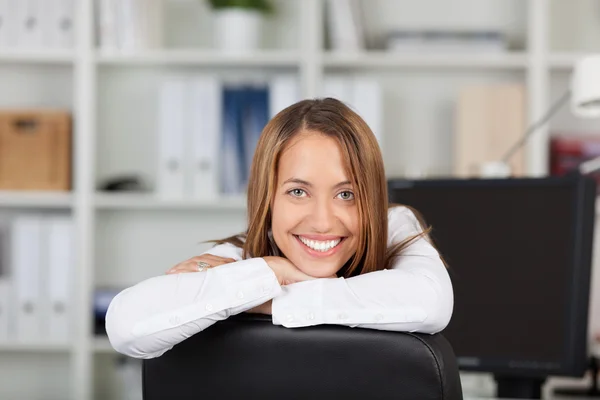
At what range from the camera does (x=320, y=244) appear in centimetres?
126

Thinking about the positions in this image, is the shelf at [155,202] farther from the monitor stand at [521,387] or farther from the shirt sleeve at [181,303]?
the shirt sleeve at [181,303]

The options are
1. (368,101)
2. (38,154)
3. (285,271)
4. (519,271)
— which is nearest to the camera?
(285,271)

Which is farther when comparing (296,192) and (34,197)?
(34,197)

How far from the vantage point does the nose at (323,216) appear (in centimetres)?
122

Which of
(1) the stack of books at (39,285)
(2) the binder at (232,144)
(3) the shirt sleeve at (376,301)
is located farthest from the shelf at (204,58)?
(3) the shirt sleeve at (376,301)

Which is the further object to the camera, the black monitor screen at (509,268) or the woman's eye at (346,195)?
the black monitor screen at (509,268)

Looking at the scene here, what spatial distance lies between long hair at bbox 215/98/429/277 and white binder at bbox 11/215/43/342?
6.11 feet

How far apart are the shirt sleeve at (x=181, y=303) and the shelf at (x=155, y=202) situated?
1913 millimetres

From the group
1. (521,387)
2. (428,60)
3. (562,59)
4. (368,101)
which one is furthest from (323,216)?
(562,59)

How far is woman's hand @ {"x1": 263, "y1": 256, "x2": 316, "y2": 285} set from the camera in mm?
1191

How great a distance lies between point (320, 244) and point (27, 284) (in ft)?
6.62

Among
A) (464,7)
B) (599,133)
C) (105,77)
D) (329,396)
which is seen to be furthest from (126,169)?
(329,396)

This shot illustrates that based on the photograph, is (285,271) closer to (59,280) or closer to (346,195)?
(346,195)

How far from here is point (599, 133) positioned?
3162 millimetres
